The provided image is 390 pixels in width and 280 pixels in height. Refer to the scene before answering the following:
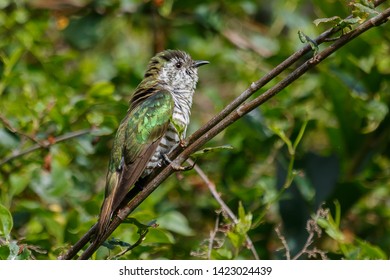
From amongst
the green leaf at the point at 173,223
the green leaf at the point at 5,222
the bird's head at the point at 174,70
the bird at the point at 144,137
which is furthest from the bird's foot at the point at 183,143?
the bird's head at the point at 174,70

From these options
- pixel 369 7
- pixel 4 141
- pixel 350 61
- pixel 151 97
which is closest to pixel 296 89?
pixel 350 61

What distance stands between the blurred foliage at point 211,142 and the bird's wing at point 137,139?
281 mm

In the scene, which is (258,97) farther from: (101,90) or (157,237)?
(101,90)

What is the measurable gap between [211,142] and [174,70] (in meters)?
0.65

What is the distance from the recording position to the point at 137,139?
4.29 meters

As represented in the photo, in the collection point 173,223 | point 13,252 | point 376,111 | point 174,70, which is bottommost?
point 13,252

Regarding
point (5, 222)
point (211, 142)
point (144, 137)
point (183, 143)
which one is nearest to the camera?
point (183, 143)

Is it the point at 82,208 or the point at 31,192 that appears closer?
the point at 82,208

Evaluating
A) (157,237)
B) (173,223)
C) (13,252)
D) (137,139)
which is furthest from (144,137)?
(13,252)

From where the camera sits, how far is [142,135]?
430cm

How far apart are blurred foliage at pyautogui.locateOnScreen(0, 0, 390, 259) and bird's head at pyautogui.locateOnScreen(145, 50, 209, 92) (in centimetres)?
32

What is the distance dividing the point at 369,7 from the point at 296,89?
3005 millimetres

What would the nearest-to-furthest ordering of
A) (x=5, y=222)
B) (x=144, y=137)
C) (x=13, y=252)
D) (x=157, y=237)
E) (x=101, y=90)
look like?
(x=13, y=252) < (x=5, y=222) < (x=157, y=237) < (x=144, y=137) < (x=101, y=90)

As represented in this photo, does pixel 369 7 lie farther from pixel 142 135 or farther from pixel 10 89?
pixel 10 89
